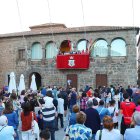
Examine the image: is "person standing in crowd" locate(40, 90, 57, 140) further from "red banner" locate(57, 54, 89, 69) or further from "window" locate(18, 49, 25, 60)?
"window" locate(18, 49, 25, 60)

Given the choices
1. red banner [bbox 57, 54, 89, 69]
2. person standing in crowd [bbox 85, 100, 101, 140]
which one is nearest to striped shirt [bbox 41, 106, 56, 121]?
person standing in crowd [bbox 85, 100, 101, 140]

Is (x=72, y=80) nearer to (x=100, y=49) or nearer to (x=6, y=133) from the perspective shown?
(x=100, y=49)

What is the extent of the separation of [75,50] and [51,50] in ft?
8.66

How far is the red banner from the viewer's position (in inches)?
1161

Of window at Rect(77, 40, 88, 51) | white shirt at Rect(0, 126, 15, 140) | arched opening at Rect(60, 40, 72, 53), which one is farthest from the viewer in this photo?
arched opening at Rect(60, 40, 72, 53)

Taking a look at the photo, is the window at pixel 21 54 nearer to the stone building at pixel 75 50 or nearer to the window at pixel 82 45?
the stone building at pixel 75 50

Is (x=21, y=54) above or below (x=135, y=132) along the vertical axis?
above

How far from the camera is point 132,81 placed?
1125 inches

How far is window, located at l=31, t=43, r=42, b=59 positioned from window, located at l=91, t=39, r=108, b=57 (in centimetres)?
550

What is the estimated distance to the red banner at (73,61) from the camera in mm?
29484

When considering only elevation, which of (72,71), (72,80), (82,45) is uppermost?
(82,45)

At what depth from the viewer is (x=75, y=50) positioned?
3086 centimetres

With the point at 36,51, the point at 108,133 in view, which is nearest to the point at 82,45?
the point at 36,51

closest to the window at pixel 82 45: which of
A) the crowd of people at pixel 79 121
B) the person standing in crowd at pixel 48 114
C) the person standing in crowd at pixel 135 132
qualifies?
the crowd of people at pixel 79 121
